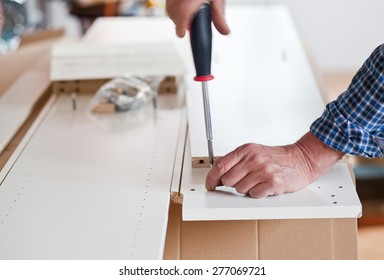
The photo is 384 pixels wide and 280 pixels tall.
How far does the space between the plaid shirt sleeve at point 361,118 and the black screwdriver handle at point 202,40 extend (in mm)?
242

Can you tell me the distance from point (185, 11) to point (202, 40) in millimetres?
85

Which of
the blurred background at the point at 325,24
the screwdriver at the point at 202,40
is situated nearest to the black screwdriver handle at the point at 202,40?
the screwdriver at the point at 202,40

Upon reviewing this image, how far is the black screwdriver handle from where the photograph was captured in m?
1.22

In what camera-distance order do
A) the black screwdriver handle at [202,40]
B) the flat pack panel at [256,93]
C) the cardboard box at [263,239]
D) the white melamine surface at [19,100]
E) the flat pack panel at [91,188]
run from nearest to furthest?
the flat pack panel at [91,188], the black screwdriver handle at [202,40], the cardboard box at [263,239], the flat pack panel at [256,93], the white melamine surface at [19,100]

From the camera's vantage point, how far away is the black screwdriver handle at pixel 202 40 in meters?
1.22

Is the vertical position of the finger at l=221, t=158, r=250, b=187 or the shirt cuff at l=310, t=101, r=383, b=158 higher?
the shirt cuff at l=310, t=101, r=383, b=158

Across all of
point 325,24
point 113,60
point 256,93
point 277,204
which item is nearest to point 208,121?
point 277,204

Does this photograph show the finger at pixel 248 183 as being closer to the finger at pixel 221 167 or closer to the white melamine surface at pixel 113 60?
the finger at pixel 221 167

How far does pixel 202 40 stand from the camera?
1.24 meters

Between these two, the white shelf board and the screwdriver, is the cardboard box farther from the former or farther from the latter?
the screwdriver

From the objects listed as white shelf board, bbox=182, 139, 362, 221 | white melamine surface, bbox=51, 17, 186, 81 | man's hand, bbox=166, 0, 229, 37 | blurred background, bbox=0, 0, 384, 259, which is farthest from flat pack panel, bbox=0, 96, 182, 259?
blurred background, bbox=0, 0, 384, 259

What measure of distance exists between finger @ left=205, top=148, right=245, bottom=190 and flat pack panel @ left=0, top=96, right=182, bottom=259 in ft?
0.27

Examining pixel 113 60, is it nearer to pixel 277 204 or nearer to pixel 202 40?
pixel 202 40
